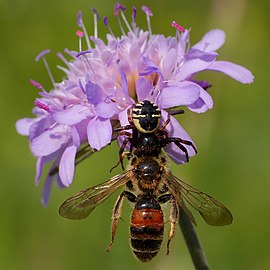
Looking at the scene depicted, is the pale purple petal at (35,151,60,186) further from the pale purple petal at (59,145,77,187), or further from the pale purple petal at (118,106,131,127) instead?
the pale purple petal at (118,106,131,127)

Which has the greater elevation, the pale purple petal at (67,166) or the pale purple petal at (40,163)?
the pale purple petal at (40,163)

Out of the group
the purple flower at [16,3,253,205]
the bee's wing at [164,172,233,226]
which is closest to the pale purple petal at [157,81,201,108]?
the purple flower at [16,3,253,205]

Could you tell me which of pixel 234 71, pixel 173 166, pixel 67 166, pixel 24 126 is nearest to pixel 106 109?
pixel 67 166

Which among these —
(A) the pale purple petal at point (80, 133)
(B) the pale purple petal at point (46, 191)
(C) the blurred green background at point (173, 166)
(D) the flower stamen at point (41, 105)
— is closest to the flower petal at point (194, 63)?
(A) the pale purple petal at point (80, 133)

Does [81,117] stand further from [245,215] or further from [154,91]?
[245,215]

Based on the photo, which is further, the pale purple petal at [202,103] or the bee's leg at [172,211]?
the pale purple petal at [202,103]

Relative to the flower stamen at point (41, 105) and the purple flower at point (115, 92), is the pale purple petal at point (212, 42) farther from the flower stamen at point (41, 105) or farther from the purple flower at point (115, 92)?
the flower stamen at point (41, 105)
